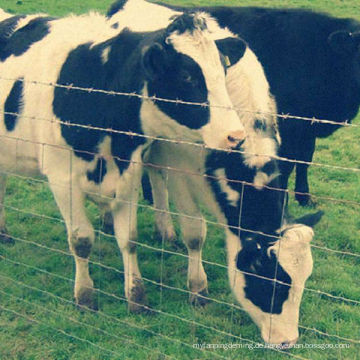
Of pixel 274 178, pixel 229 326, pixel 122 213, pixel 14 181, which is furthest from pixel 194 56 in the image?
pixel 14 181

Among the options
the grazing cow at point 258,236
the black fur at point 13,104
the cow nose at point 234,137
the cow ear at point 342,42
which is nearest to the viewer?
the cow nose at point 234,137

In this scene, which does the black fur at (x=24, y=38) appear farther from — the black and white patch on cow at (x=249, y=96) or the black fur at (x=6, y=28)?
the black and white patch on cow at (x=249, y=96)

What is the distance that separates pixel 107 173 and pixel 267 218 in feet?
4.03

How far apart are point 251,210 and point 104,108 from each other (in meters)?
1.27

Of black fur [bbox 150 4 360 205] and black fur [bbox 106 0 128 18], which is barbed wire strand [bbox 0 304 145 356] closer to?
black fur [bbox 150 4 360 205]

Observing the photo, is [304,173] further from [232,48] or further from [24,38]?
[24,38]

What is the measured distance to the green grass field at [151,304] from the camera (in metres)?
4.09

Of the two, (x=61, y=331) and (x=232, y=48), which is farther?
(x=232, y=48)

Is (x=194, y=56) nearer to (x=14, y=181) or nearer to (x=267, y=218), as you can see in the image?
(x=267, y=218)

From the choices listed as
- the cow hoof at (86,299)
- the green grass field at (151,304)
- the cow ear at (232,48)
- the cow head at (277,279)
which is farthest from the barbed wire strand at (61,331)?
the cow ear at (232,48)

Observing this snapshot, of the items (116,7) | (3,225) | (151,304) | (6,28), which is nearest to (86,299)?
(151,304)

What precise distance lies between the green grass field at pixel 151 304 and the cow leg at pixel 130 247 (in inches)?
Answer: 4.5

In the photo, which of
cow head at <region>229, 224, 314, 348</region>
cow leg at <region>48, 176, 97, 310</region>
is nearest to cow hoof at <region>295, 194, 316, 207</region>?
cow head at <region>229, 224, 314, 348</region>

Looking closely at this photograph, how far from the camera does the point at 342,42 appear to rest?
6.45m
